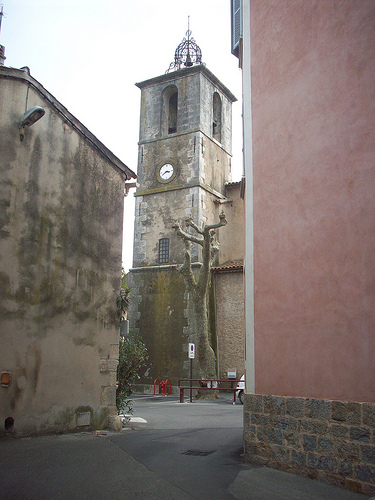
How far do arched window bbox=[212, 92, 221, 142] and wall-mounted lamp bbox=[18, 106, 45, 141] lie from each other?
20262 millimetres

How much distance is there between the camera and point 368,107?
568 centimetres

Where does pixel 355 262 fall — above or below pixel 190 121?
below

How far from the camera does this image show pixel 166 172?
2580cm

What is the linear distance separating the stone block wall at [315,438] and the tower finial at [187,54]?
81.9ft

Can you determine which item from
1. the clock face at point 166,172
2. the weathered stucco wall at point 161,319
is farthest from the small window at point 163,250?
the clock face at point 166,172

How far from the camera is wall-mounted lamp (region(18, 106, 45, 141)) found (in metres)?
7.90

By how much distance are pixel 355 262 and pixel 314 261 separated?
61cm

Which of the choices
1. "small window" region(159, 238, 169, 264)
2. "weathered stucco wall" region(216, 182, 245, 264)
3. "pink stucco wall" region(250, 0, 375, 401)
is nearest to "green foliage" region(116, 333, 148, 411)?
"pink stucco wall" region(250, 0, 375, 401)

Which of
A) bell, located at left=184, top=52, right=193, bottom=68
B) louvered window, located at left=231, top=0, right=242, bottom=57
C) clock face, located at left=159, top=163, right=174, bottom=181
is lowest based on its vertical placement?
louvered window, located at left=231, top=0, right=242, bottom=57

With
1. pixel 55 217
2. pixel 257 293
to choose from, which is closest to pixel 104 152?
pixel 55 217

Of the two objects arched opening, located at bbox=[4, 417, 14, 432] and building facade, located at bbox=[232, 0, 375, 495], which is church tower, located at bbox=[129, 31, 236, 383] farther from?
building facade, located at bbox=[232, 0, 375, 495]

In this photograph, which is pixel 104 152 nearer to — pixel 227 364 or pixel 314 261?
pixel 314 261

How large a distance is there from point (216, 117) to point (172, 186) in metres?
5.67

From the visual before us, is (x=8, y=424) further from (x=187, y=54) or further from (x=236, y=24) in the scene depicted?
(x=187, y=54)
